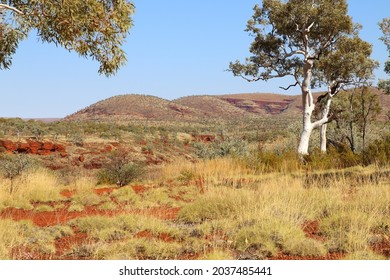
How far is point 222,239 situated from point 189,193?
6.00 meters

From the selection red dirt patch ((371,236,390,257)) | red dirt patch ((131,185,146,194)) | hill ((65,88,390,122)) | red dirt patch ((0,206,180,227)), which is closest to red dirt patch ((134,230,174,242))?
red dirt patch ((0,206,180,227))

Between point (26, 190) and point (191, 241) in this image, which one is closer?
point (191, 241)

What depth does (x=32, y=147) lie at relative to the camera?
3372 centimetres

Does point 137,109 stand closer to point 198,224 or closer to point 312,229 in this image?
point 198,224

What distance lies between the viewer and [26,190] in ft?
43.3

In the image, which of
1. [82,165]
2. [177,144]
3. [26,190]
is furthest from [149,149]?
[26,190]

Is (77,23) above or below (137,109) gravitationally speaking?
below

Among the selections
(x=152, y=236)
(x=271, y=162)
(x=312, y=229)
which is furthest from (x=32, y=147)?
(x=312, y=229)

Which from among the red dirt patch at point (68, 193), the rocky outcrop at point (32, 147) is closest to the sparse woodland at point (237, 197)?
the red dirt patch at point (68, 193)

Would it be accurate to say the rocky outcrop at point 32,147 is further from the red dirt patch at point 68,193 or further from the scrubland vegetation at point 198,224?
the scrubland vegetation at point 198,224

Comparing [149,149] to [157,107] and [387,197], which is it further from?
[157,107]

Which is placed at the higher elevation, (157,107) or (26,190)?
(157,107)

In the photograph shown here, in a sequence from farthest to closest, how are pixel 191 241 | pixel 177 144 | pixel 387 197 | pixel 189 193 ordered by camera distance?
pixel 177 144 < pixel 189 193 < pixel 387 197 < pixel 191 241

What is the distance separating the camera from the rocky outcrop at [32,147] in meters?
32.6
